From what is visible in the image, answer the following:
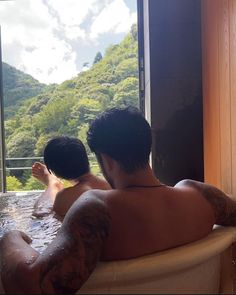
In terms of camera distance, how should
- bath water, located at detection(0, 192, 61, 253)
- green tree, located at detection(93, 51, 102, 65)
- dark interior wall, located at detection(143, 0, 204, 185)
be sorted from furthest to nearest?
1. green tree, located at detection(93, 51, 102, 65)
2. dark interior wall, located at detection(143, 0, 204, 185)
3. bath water, located at detection(0, 192, 61, 253)

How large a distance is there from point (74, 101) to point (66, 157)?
1.24 meters

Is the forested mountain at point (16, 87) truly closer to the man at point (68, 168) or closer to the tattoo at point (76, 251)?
the man at point (68, 168)

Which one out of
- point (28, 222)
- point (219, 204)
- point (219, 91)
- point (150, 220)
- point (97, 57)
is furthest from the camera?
Answer: point (97, 57)

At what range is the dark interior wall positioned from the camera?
237cm

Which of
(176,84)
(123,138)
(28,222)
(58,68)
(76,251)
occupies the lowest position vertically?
(28,222)

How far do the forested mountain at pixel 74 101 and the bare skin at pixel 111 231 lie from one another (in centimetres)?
182

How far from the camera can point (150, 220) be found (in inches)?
35.4

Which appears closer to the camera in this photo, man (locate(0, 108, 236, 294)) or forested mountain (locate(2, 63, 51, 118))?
man (locate(0, 108, 236, 294))

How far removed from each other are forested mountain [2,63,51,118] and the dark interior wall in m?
1.06

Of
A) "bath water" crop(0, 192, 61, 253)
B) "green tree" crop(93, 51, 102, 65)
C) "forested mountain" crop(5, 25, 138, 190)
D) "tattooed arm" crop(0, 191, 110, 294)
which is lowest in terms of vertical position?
"bath water" crop(0, 192, 61, 253)

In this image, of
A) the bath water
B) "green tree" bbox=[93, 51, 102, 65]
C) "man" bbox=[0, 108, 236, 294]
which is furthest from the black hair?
"green tree" bbox=[93, 51, 102, 65]

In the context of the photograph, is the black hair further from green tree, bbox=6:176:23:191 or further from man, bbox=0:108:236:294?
green tree, bbox=6:176:23:191

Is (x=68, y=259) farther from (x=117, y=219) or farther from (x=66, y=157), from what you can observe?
(x=66, y=157)

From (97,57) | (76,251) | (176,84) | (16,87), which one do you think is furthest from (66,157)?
(16,87)
